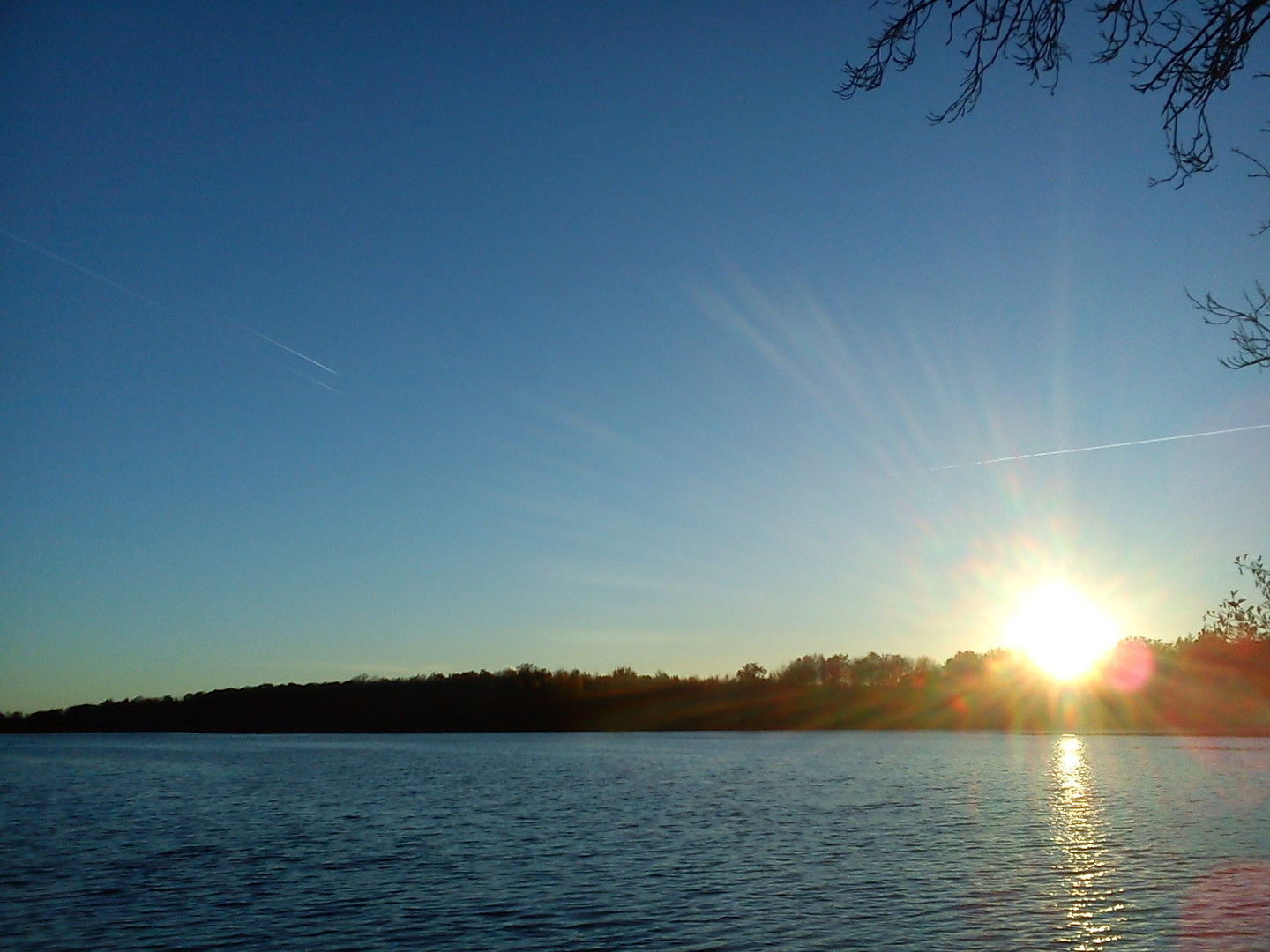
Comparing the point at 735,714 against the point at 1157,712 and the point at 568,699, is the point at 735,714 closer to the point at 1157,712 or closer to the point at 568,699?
the point at 568,699

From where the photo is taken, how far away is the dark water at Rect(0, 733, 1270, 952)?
17594 mm

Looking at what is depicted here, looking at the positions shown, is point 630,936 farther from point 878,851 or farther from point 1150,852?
point 1150,852

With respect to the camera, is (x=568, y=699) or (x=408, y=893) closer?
(x=408, y=893)

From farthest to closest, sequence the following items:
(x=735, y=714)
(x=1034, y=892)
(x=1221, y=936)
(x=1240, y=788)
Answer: (x=735, y=714) → (x=1240, y=788) → (x=1034, y=892) → (x=1221, y=936)

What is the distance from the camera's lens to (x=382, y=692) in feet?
569

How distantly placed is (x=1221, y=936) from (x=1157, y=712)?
106 m

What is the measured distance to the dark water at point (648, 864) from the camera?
17594mm

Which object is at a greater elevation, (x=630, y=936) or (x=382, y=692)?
(x=382, y=692)

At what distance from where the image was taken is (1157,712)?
362 ft

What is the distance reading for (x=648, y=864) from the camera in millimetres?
24516

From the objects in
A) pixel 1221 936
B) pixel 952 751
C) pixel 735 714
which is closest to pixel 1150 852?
pixel 1221 936

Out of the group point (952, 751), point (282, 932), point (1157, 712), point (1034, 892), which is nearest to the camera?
point (282, 932)

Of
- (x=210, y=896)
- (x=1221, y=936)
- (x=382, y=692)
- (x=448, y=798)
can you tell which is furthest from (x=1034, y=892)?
(x=382, y=692)

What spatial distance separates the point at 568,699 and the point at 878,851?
13898 centimetres
